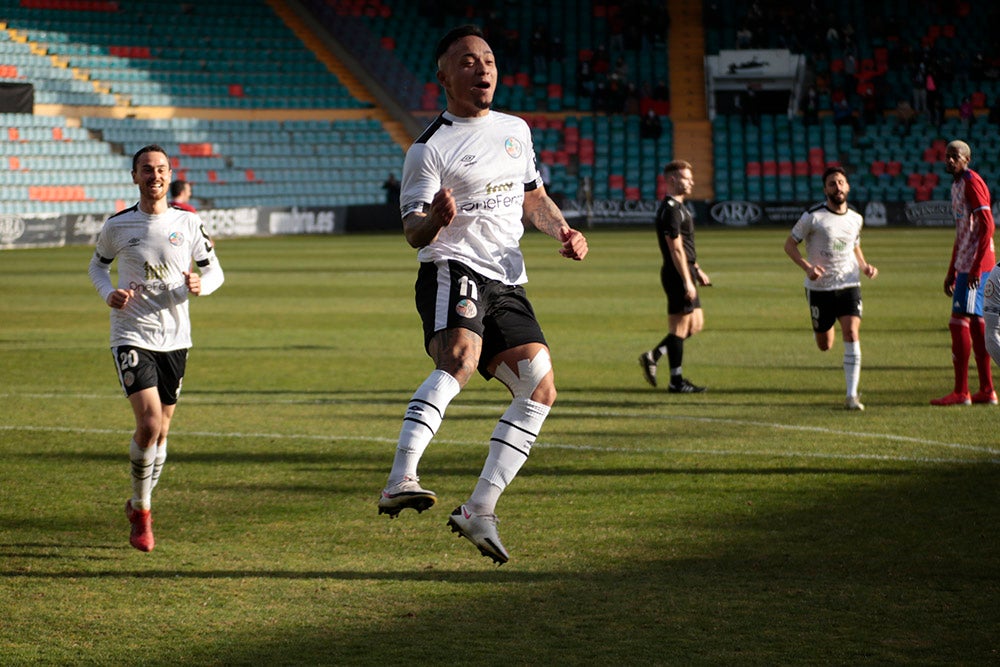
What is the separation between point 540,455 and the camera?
10008 mm

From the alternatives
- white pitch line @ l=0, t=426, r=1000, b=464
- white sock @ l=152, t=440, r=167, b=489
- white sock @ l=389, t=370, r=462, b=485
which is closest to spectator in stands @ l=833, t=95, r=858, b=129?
white pitch line @ l=0, t=426, r=1000, b=464

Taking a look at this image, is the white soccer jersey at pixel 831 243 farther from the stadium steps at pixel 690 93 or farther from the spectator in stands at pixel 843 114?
the spectator in stands at pixel 843 114

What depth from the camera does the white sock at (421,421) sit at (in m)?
5.66

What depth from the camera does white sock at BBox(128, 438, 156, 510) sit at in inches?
286

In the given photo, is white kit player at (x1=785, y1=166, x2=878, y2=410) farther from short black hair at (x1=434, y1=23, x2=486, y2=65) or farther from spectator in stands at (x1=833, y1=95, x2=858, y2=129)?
spectator in stands at (x1=833, y1=95, x2=858, y2=129)

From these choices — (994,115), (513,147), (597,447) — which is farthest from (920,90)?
(513,147)

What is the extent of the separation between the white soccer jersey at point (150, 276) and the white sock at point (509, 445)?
2281 millimetres

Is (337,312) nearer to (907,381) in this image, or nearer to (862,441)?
(907,381)

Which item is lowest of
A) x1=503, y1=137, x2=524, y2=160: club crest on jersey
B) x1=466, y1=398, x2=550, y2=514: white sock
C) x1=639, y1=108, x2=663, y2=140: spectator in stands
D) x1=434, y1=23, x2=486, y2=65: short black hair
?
x1=466, y1=398, x2=550, y2=514: white sock

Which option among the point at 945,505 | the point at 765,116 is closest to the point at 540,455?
the point at 945,505

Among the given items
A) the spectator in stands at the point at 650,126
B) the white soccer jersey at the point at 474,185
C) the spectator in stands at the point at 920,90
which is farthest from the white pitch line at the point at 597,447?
the spectator in stands at the point at 920,90

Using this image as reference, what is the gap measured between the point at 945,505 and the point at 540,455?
2.97 metres

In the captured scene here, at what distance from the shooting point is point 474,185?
19.6ft

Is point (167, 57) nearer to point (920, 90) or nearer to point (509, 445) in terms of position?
point (920, 90)
